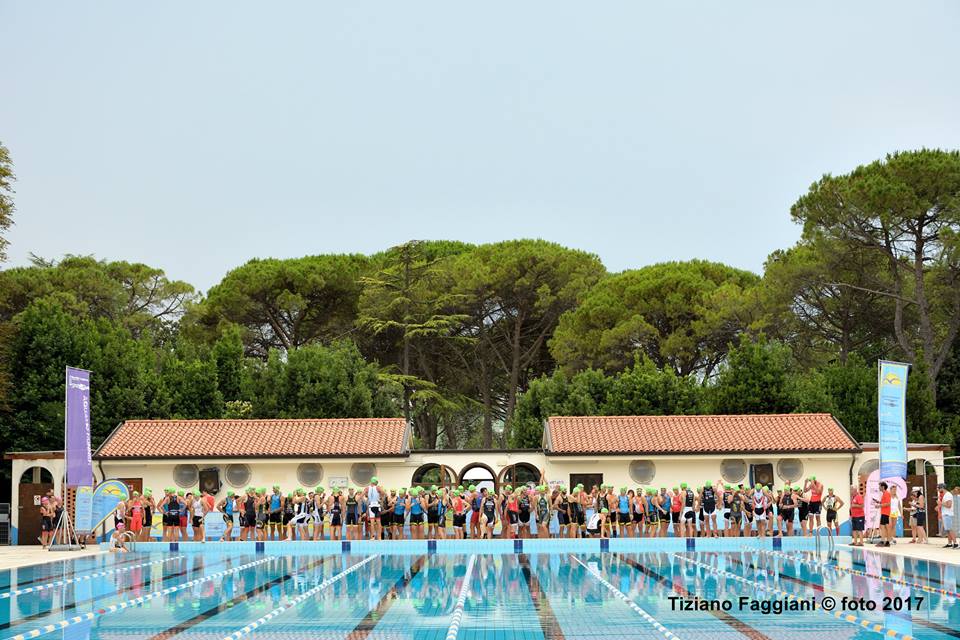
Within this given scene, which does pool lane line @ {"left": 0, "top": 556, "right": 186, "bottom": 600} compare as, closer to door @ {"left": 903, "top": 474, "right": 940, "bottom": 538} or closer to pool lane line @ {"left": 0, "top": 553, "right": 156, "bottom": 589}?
pool lane line @ {"left": 0, "top": 553, "right": 156, "bottom": 589}

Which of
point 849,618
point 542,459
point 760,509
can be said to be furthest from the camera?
point 542,459

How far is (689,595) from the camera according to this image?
48.1 feet

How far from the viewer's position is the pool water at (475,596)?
38.1 ft

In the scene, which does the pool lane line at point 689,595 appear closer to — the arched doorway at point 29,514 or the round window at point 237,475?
the round window at point 237,475

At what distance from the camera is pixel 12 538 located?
28.5 m

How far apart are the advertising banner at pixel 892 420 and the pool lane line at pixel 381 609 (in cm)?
979

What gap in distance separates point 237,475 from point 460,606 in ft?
54.0

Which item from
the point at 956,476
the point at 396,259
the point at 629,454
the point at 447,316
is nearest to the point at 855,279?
the point at 956,476

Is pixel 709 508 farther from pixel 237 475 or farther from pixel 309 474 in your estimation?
pixel 237 475

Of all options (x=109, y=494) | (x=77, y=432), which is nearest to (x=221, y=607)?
(x=77, y=432)

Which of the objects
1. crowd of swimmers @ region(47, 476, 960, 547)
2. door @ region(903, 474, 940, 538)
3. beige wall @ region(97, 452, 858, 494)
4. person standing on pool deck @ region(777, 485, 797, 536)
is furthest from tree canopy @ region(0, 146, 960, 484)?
person standing on pool deck @ region(777, 485, 797, 536)

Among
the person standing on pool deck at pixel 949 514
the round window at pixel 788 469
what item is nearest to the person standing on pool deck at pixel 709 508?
the round window at pixel 788 469

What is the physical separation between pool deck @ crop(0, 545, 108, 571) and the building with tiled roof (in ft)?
9.82

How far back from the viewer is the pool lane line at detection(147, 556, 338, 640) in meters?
11.6
